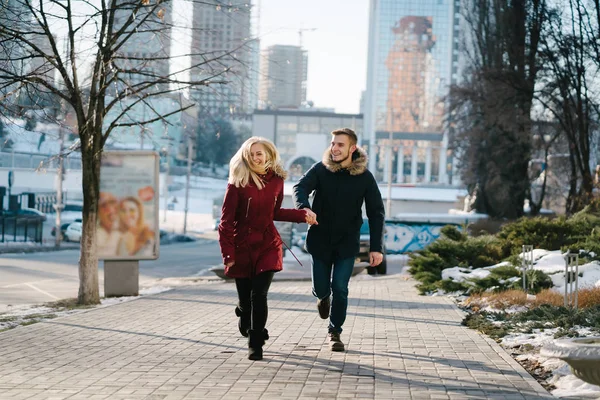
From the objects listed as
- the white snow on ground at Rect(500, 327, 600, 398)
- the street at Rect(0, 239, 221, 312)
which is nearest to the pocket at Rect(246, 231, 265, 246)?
the white snow on ground at Rect(500, 327, 600, 398)

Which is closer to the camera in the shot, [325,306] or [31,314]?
[325,306]

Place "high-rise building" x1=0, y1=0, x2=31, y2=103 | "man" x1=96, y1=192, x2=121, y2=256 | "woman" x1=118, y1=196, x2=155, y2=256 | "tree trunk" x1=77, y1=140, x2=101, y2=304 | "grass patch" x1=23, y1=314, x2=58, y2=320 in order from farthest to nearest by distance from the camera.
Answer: "woman" x1=118, y1=196, x2=155, y2=256, "man" x1=96, y1=192, x2=121, y2=256, "tree trunk" x1=77, y1=140, x2=101, y2=304, "high-rise building" x1=0, y1=0, x2=31, y2=103, "grass patch" x1=23, y1=314, x2=58, y2=320

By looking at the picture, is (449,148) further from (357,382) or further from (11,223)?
(357,382)

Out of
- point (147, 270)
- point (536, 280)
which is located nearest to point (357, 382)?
point (536, 280)

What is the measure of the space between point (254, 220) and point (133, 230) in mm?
9064

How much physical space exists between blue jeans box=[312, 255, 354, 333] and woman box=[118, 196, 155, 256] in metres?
8.38

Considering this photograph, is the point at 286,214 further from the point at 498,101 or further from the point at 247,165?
the point at 498,101

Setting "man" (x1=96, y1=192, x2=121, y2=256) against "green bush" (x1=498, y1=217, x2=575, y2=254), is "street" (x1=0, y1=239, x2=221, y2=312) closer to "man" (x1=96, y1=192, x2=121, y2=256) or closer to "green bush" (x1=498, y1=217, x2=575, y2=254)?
"man" (x1=96, y1=192, x2=121, y2=256)

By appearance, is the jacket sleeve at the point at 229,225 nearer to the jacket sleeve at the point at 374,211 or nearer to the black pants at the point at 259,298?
the black pants at the point at 259,298

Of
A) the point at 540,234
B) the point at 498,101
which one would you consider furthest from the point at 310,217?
the point at 498,101

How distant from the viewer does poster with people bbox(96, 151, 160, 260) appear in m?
16.6

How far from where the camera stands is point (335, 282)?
341 inches

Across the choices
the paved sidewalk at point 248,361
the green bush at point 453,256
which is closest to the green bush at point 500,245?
the green bush at point 453,256

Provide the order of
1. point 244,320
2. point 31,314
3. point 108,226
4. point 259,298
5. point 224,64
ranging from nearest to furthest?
point 259,298
point 244,320
point 31,314
point 224,64
point 108,226
